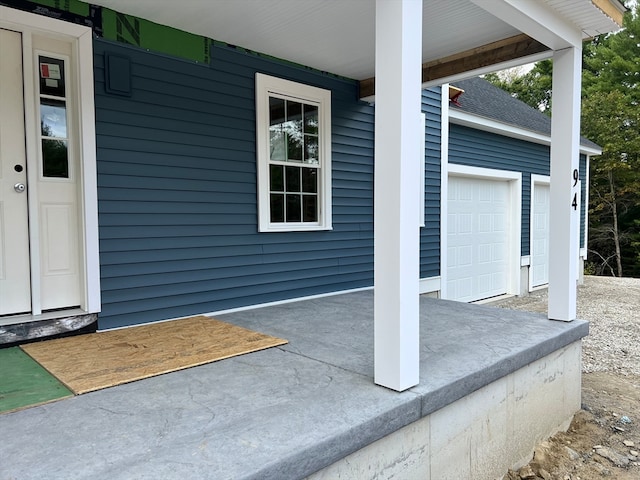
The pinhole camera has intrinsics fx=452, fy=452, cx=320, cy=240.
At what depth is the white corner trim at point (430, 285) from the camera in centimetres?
583

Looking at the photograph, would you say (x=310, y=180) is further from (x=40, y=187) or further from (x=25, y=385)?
(x=25, y=385)

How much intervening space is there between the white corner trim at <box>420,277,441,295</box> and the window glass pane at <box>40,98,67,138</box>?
14.1ft

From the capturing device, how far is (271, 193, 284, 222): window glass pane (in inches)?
166

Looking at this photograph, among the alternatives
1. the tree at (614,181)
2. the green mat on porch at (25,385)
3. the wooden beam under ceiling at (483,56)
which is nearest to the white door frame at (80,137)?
the green mat on porch at (25,385)

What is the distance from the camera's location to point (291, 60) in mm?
4215

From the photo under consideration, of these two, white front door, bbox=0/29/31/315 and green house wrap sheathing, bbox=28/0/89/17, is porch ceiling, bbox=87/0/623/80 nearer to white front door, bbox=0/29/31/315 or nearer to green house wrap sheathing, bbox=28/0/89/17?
green house wrap sheathing, bbox=28/0/89/17

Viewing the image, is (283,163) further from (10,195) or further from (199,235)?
(10,195)

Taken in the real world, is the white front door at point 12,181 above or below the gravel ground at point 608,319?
above

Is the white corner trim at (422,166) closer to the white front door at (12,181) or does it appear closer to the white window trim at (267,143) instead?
the white window trim at (267,143)

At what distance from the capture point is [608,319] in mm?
6656

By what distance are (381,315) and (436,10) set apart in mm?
2314

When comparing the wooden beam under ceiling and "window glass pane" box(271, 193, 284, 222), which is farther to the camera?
"window glass pane" box(271, 193, 284, 222)

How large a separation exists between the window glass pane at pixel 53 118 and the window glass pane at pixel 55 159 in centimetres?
6

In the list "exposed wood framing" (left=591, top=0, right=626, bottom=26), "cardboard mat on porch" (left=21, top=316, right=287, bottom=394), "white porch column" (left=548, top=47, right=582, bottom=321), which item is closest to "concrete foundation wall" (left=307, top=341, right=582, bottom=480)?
"white porch column" (left=548, top=47, right=582, bottom=321)
